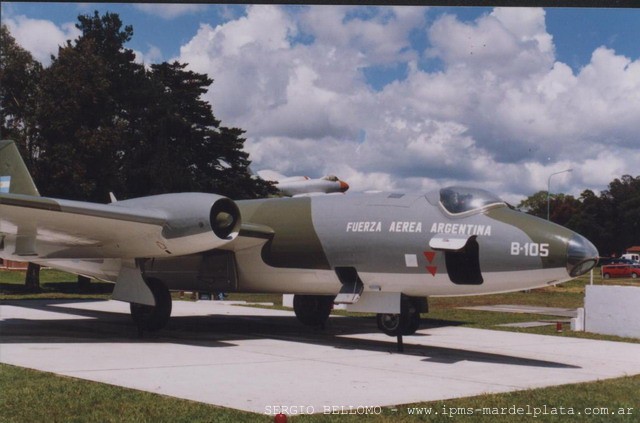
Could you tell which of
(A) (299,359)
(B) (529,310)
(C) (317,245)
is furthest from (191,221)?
(B) (529,310)

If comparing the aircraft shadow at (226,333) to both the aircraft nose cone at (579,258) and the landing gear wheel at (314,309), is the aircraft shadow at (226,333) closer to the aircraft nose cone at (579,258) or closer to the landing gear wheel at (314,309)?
the landing gear wheel at (314,309)

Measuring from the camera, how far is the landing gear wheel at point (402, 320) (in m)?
12.9

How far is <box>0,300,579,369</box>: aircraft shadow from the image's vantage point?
1242 centimetres

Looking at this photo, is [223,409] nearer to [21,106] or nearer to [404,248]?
[404,248]

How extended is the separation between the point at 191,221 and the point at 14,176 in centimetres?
694

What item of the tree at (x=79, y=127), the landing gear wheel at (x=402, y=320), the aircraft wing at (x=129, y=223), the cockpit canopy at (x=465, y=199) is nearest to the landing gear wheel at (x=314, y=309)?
the landing gear wheel at (x=402, y=320)

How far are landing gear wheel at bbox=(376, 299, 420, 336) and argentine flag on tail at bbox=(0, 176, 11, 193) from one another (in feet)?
30.5

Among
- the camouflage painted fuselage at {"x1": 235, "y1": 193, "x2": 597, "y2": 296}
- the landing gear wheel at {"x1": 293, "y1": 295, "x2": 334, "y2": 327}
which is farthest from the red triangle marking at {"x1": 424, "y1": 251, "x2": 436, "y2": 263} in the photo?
the landing gear wheel at {"x1": 293, "y1": 295, "x2": 334, "y2": 327}

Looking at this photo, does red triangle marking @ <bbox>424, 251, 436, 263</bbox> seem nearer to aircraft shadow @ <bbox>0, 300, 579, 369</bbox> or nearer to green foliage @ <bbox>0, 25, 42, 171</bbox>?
aircraft shadow @ <bbox>0, 300, 579, 369</bbox>

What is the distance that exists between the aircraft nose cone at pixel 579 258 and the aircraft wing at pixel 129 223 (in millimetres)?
5603

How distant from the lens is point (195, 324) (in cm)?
1723

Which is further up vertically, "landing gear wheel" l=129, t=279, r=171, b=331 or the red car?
the red car

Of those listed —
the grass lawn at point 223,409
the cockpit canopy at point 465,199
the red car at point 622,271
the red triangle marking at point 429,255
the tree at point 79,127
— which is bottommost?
the grass lawn at point 223,409

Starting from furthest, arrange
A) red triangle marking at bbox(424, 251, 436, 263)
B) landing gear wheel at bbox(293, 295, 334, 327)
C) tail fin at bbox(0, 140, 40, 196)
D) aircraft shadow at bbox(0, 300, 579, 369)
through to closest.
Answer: tail fin at bbox(0, 140, 40, 196), landing gear wheel at bbox(293, 295, 334, 327), aircraft shadow at bbox(0, 300, 579, 369), red triangle marking at bbox(424, 251, 436, 263)
